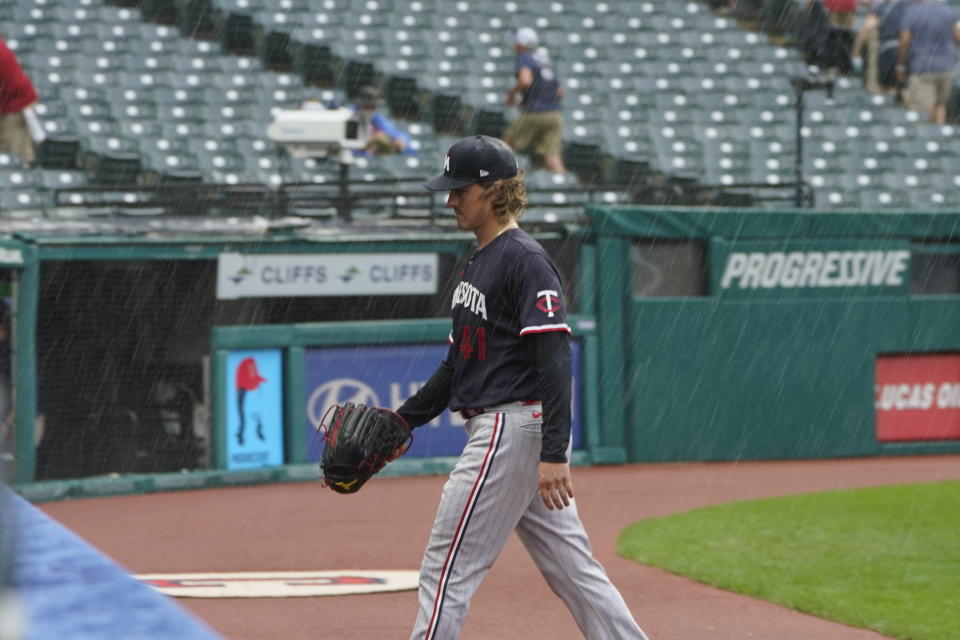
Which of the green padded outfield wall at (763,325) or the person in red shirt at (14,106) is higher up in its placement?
the person in red shirt at (14,106)

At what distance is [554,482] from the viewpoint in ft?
13.4

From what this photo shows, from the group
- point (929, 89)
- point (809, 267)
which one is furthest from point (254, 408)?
point (929, 89)

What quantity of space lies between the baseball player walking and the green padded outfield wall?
8169mm

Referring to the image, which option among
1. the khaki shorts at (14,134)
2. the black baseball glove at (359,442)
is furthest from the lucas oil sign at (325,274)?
the black baseball glove at (359,442)

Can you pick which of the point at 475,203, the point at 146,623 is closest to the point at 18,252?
the point at 475,203

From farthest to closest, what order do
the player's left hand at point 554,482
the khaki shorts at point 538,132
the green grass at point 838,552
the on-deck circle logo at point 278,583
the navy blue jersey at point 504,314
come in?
the khaki shorts at point 538,132 → the on-deck circle logo at point 278,583 → the green grass at point 838,552 → the navy blue jersey at point 504,314 → the player's left hand at point 554,482

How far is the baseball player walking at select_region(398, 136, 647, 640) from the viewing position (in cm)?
416

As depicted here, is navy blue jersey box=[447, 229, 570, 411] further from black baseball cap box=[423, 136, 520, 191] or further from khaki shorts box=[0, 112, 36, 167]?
khaki shorts box=[0, 112, 36, 167]

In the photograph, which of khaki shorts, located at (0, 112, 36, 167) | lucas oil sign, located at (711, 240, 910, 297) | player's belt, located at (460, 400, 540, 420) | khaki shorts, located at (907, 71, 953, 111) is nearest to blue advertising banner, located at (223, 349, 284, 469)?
khaki shorts, located at (0, 112, 36, 167)

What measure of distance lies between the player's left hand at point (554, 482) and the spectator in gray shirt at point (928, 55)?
Answer: 13642 mm

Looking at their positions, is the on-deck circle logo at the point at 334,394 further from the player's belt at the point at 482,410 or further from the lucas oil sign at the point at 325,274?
the player's belt at the point at 482,410

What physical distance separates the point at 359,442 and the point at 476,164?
842 mm

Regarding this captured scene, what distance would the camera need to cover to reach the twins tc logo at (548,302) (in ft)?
13.7

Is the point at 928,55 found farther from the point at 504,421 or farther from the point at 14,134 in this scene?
the point at 504,421
